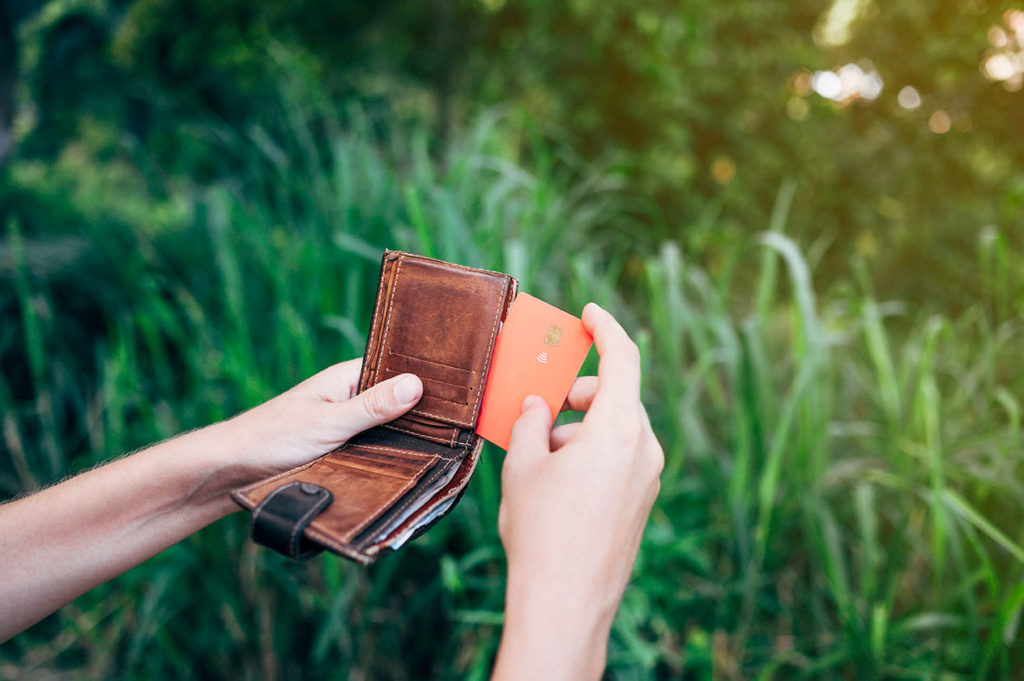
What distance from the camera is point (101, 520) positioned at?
0.89 meters

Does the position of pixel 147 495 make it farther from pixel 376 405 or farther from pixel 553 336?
pixel 553 336

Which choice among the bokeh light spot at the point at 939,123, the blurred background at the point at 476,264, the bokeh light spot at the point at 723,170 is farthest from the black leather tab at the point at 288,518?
the bokeh light spot at the point at 939,123

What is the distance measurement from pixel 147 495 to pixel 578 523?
2.27ft

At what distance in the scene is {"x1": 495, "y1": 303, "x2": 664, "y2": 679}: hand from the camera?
24.6 inches

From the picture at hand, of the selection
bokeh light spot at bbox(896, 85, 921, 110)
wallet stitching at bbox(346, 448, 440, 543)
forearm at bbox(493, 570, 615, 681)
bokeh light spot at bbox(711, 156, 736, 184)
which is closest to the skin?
forearm at bbox(493, 570, 615, 681)

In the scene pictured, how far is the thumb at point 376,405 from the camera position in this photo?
90 centimetres

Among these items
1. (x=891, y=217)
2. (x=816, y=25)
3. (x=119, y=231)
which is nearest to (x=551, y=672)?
(x=119, y=231)

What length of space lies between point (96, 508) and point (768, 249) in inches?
58.0

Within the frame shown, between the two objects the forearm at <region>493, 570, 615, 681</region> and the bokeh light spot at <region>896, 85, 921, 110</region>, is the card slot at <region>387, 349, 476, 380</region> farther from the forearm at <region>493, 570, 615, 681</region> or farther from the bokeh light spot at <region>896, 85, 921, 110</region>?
the bokeh light spot at <region>896, 85, 921, 110</region>

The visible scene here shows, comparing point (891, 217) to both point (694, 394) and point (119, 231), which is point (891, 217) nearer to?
point (694, 394)

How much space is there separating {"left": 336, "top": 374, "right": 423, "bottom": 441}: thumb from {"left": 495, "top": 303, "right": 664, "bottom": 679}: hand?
7.5 inches

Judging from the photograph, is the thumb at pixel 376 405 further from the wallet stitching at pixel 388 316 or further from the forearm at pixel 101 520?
the forearm at pixel 101 520

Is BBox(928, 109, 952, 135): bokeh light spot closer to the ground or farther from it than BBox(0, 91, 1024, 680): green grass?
farther from it

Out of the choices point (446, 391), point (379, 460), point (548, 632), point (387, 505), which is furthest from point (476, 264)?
point (548, 632)
